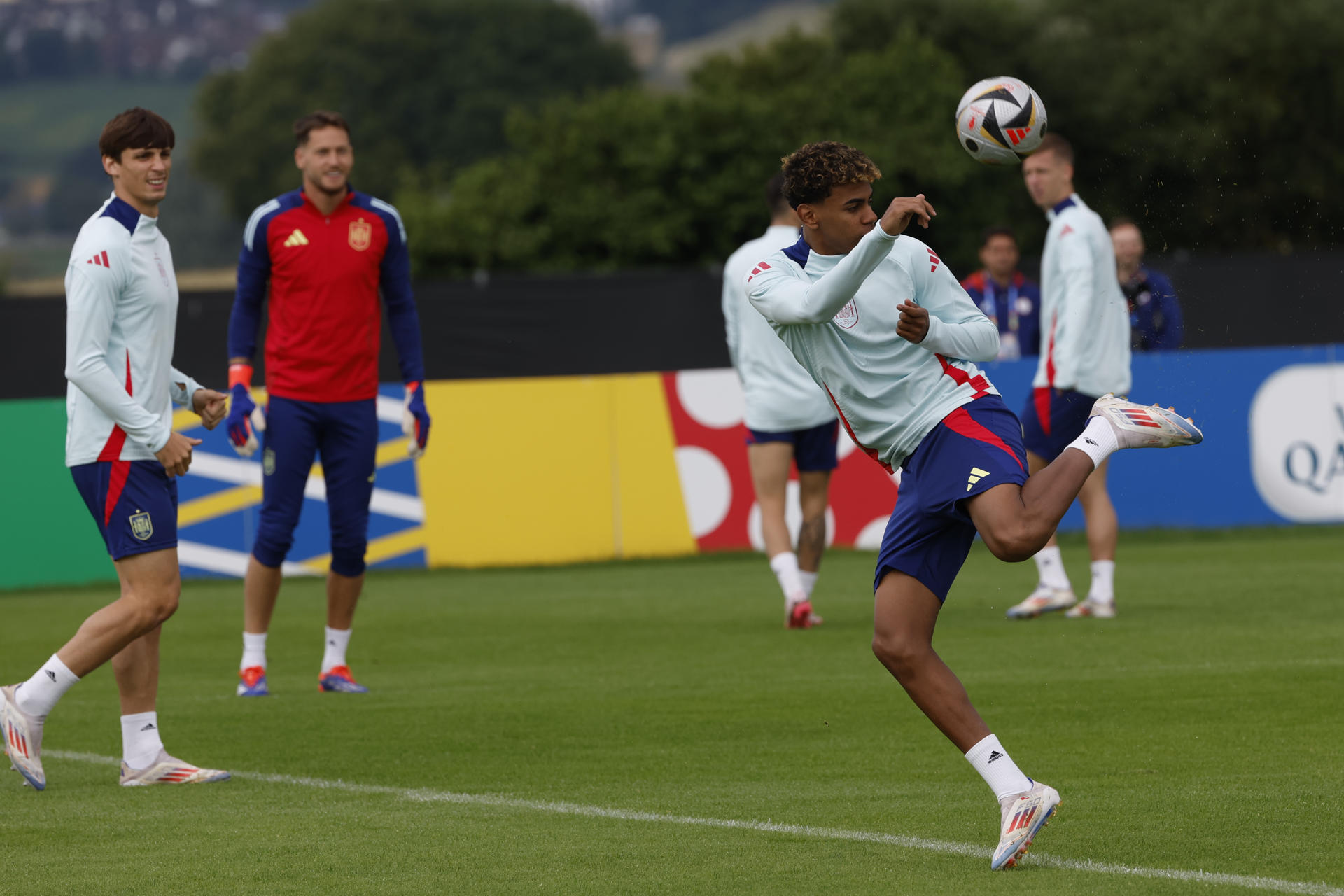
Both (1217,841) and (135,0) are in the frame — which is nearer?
(1217,841)

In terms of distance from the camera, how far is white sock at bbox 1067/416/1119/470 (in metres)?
5.39

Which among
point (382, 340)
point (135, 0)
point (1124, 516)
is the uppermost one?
point (135, 0)

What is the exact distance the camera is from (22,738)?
21.0 ft

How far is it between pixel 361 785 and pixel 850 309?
2453 millimetres

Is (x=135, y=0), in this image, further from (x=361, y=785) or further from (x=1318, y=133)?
(x=361, y=785)

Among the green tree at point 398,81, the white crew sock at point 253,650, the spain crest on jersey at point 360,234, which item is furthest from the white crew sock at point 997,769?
the green tree at point 398,81

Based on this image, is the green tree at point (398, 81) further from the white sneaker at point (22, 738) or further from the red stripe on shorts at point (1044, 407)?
the white sneaker at point (22, 738)

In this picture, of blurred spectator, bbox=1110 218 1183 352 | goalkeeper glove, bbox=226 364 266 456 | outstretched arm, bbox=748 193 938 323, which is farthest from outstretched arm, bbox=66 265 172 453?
blurred spectator, bbox=1110 218 1183 352

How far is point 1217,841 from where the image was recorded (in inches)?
202

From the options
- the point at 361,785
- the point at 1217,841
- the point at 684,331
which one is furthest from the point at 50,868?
the point at 684,331

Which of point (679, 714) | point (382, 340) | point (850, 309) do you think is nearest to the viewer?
point (850, 309)

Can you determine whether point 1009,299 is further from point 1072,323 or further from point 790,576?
point 790,576

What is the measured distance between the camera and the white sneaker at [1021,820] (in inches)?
193

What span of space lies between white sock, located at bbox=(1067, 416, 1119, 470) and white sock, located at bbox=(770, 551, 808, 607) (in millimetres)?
4825
